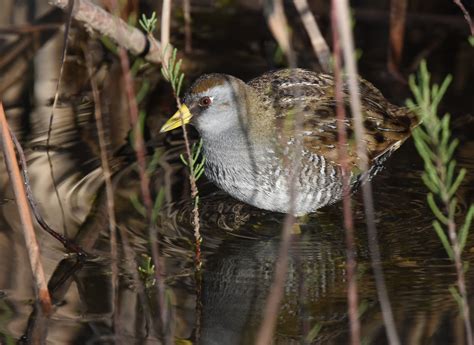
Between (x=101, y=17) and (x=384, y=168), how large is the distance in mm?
1880

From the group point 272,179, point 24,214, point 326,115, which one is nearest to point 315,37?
point 326,115

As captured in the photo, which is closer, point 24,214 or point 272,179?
point 24,214

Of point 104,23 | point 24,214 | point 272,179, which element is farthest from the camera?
point 104,23

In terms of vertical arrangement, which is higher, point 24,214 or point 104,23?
point 104,23

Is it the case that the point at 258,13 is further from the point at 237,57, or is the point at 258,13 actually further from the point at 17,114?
the point at 17,114

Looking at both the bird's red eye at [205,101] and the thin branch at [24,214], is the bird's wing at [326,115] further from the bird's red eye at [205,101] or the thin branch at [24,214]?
the thin branch at [24,214]

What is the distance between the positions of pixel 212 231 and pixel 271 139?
1.75 feet

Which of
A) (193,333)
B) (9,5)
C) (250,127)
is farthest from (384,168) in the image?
(9,5)

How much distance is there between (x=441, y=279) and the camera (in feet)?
14.4

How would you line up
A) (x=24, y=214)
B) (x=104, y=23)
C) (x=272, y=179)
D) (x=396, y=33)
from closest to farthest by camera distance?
(x=24, y=214)
(x=272, y=179)
(x=104, y=23)
(x=396, y=33)

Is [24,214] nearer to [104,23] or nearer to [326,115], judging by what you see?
[326,115]

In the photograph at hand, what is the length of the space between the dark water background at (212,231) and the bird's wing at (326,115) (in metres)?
0.37

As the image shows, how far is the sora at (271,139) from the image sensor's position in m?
4.93

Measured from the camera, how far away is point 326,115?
5035 mm
